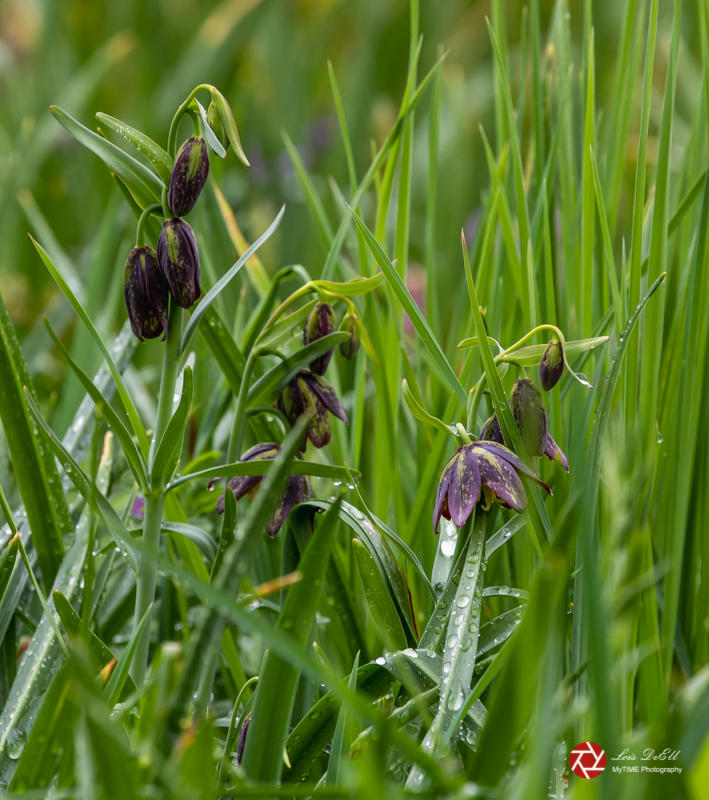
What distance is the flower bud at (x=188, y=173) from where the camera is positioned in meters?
0.80

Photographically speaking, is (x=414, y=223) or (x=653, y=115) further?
(x=414, y=223)

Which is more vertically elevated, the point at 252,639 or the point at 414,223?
the point at 414,223

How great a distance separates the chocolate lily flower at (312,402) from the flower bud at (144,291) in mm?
150

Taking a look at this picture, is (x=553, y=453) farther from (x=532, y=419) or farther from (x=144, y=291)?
(x=144, y=291)

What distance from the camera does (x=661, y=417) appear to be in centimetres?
109

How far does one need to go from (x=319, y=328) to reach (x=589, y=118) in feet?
1.33

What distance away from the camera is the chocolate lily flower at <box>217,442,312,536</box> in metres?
0.93

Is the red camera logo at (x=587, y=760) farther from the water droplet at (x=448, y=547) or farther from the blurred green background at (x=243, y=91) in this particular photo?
the blurred green background at (x=243, y=91)

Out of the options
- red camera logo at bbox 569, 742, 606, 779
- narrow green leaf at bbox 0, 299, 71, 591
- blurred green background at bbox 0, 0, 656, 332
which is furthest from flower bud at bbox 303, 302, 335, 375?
blurred green background at bbox 0, 0, 656, 332

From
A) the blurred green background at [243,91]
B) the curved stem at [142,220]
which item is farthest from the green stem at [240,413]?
the blurred green background at [243,91]

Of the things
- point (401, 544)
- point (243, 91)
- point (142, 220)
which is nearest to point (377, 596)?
point (401, 544)

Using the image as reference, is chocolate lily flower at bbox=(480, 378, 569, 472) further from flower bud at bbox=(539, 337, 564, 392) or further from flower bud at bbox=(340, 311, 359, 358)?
flower bud at bbox=(340, 311, 359, 358)

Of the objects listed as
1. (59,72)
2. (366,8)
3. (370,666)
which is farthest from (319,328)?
(366,8)

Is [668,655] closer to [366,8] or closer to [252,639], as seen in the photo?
[252,639]
